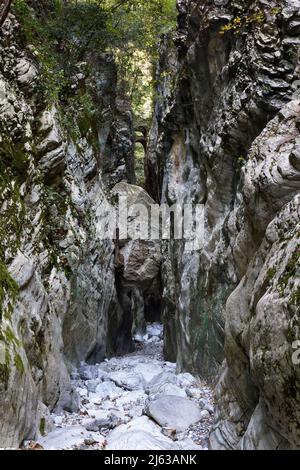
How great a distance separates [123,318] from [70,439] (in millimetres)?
14647

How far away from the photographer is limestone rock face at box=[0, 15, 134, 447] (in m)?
6.17

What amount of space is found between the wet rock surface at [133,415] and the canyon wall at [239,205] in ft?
2.30

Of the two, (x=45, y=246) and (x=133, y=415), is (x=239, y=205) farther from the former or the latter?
(x=133, y=415)

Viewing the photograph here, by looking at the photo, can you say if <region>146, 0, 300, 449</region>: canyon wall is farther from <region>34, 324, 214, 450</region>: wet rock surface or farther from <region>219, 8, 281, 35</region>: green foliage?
<region>34, 324, 214, 450</region>: wet rock surface

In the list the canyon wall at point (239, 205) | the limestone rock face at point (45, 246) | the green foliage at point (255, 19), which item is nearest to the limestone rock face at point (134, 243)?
the canyon wall at point (239, 205)

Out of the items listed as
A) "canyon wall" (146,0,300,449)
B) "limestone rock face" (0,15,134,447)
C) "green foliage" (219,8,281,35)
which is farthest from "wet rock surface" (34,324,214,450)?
"green foliage" (219,8,281,35)

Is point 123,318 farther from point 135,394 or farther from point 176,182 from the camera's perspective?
point 135,394

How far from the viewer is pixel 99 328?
48.4 feet

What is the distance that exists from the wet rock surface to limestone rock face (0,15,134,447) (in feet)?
1.78

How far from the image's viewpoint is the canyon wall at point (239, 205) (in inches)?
163

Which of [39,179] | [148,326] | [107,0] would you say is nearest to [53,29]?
[107,0]

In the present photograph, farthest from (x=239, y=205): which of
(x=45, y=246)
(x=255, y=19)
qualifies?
(x=45, y=246)

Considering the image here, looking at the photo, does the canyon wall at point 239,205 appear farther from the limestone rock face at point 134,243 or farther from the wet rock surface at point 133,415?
the limestone rock face at point 134,243

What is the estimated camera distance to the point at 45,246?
9.76 meters
